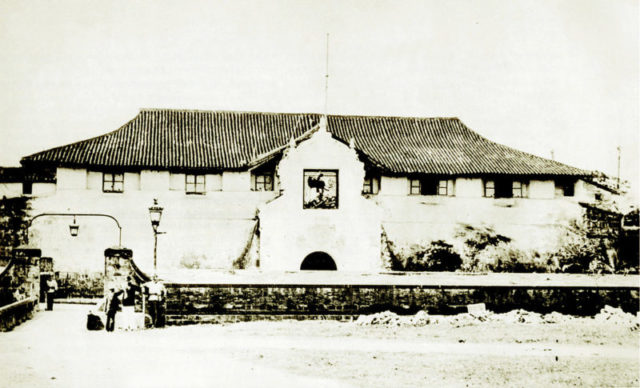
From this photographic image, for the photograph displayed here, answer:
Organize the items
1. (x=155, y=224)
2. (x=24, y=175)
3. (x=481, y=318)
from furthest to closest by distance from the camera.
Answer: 1. (x=481, y=318)
2. (x=155, y=224)
3. (x=24, y=175)

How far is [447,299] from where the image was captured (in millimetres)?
8477

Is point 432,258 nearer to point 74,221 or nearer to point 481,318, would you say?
point 481,318

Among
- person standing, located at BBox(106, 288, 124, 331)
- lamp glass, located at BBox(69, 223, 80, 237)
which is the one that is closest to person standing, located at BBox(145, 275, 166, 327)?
person standing, located at BBox(106, 288, 124, 331)

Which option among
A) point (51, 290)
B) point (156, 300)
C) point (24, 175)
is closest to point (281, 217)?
point (156, 300)

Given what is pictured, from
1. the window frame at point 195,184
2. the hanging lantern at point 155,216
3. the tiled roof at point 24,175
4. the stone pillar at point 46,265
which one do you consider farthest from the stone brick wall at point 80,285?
the window frame at point 195,184

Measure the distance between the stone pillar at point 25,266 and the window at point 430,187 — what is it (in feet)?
14.7

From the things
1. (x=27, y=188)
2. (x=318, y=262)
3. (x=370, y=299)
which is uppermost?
(x=27, y=188)

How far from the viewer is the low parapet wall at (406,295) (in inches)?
322

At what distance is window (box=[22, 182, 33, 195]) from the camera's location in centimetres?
680

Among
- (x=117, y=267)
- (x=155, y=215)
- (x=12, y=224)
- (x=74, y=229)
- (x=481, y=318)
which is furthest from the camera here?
(x=481, y=318)

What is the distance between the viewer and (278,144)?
11.1m

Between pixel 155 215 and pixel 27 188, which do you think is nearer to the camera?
pixel 27 188

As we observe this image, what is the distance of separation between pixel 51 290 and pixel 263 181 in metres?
3.81

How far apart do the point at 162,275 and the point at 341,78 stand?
8.92ft
